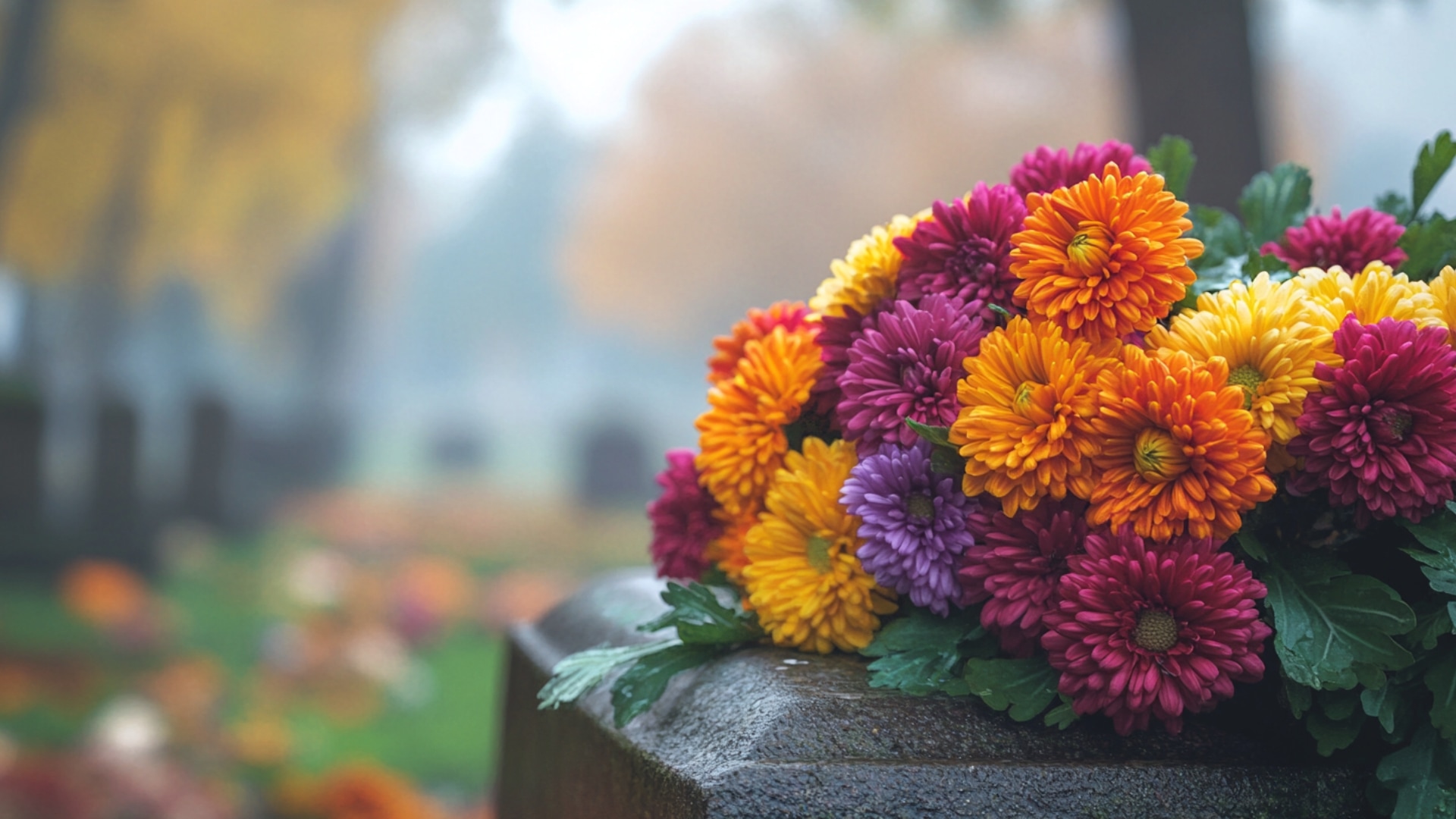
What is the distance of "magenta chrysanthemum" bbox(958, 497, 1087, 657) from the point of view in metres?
0.70

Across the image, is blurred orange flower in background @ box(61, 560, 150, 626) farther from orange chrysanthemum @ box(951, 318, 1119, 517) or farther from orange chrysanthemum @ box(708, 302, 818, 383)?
orange chrysanthemum @ box(951, 318, 1119, 517)

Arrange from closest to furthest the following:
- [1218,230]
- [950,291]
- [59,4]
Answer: [950,291] → [1218,230] → [59,4]

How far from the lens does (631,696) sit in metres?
A: 0.79

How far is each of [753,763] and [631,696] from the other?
176 millimetres

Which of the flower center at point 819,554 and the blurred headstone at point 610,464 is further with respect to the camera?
the blurred headstone at point 610,464

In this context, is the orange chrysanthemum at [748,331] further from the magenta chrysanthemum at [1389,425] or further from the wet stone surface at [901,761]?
the magenta chrysanthemum at [1389,425]

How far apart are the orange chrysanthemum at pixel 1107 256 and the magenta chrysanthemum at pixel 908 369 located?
5 centimetres

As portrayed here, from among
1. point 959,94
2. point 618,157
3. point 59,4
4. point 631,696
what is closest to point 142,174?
point 59,4

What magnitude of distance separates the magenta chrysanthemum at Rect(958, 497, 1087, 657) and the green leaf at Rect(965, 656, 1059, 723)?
1 centimetres

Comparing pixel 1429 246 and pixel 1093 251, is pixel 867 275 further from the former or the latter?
pixel 1429 246

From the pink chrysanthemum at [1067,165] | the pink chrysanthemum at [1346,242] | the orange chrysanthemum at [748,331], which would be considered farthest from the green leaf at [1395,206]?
the orange chrysanthemum at [748,331]

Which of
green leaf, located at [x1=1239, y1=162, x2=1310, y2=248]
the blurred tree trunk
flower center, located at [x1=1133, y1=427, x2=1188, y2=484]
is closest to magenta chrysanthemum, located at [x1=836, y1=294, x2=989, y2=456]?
flower center, located at [x1=1133, y1=427, x2=1188, y2=484]

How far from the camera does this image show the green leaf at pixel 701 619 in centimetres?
81

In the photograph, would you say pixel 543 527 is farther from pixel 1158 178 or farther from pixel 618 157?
pixel 1158 178
